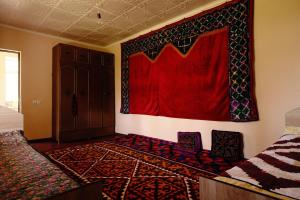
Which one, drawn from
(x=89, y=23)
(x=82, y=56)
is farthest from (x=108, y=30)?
(x=82, y=56)

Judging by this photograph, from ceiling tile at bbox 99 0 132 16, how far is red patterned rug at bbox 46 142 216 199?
8.62 feet

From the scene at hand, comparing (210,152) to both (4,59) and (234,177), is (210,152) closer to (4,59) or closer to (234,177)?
(234,177)

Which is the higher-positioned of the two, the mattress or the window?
the window

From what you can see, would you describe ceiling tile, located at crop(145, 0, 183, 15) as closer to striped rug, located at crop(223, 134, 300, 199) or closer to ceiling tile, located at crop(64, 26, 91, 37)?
ceiling tile, located at crop(64, 26, 91, 37)

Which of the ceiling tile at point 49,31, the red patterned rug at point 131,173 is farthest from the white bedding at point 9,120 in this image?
the ceiling tile at point 49,31

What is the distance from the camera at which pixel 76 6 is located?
336 centimetres

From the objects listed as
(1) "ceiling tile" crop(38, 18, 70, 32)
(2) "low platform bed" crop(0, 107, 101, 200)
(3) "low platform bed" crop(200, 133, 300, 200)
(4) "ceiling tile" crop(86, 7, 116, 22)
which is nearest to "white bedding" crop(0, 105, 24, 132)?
(2) "low platform bed" crop(0, 107, 101, 200)

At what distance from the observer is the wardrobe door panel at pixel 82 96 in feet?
15.3

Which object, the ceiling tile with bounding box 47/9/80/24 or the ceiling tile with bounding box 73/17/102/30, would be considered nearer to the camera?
the ceiling tile with bounding box 47/9/80/24

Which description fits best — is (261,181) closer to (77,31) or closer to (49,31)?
(77,31)

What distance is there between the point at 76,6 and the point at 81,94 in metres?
2.09

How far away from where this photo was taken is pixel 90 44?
18.2ft

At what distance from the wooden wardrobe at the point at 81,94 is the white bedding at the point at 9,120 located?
55.2 inches

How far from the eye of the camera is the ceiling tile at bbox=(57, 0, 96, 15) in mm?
3224
